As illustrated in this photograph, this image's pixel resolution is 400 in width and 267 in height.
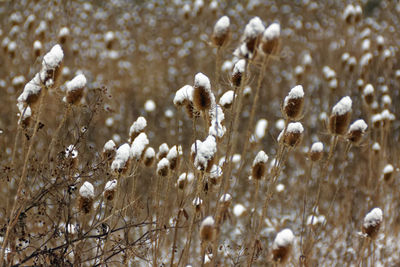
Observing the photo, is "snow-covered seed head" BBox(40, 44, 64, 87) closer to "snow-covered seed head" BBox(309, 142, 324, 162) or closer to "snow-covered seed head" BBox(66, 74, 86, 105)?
"snow-covered seed head" BBox(66, 74, 86, 105)

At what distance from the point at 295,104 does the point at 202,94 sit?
12.6 inches

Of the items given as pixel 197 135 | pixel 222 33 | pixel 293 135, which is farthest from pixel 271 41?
pixel 197 135

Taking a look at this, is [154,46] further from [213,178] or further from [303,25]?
[213,178]

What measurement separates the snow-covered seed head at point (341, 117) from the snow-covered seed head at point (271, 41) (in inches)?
18.4

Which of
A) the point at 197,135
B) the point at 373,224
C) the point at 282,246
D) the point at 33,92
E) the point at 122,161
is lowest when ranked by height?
the point at 282,246

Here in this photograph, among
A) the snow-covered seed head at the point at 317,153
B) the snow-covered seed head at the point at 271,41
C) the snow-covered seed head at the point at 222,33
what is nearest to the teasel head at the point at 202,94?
the snow-covered seed head at the point at 222,33

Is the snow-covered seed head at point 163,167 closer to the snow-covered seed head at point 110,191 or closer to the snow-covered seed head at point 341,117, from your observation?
the snow-covered seed head at point 110,191

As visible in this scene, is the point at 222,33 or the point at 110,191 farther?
the point at 110,191

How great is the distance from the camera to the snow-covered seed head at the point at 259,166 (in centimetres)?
158

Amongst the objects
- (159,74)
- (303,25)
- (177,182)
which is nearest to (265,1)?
(303,25)

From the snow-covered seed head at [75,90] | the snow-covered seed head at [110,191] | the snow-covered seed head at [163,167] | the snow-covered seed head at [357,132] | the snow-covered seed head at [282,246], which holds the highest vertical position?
the snow-covered seed head at [357,132]

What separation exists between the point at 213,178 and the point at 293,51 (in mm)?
5416

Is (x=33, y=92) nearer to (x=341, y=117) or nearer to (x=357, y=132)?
(x=341, y=117)

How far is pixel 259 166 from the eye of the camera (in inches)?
62.4
